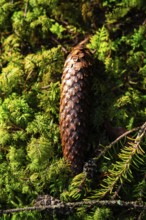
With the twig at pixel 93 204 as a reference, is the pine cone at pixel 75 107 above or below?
above

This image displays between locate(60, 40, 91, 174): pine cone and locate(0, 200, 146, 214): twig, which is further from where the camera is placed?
locate(60, 40, 91, 174): pine cone

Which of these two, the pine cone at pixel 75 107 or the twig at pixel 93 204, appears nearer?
the twig at pixel 93 204

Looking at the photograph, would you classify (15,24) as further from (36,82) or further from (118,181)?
(118,181)

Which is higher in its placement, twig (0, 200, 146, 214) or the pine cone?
the pine cone

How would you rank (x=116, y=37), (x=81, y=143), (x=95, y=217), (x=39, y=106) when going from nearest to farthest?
1. (x=95, y=217)
2. (x=81, y=143)
3. (x=39, y=106)
4. (x=116, y=37)

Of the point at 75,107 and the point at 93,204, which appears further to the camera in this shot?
the point at 75,107

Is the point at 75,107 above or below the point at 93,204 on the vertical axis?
above

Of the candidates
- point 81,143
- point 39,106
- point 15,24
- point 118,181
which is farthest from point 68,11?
point 118,181

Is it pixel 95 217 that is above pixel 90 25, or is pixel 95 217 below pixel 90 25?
below
